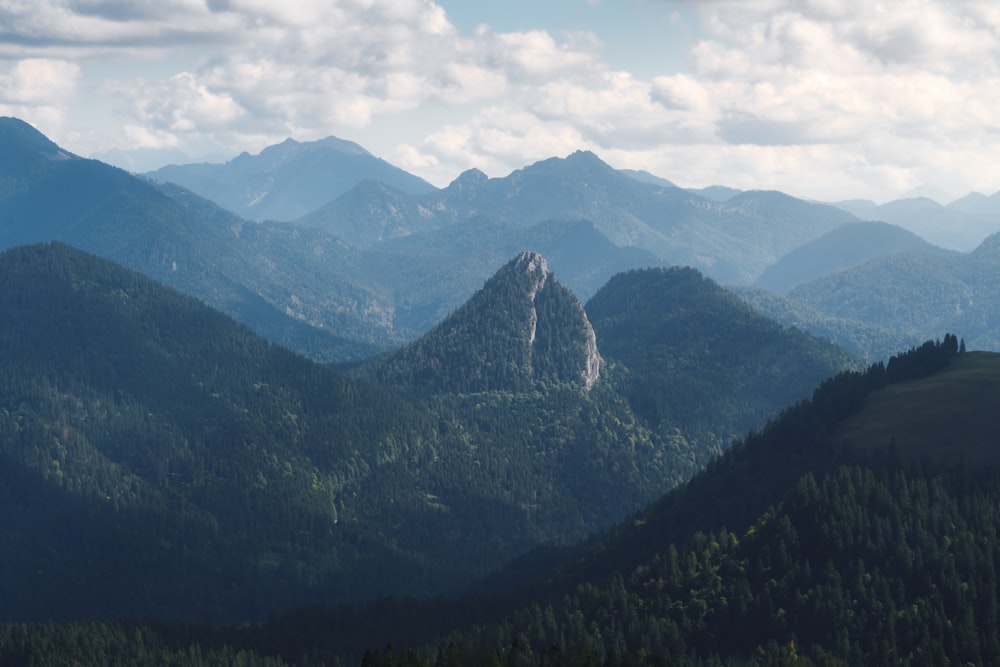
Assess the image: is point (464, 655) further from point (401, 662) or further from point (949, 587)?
point (949, 587)

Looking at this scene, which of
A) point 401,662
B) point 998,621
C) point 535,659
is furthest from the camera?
point 998,621

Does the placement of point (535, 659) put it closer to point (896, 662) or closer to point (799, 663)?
point (799, 663)

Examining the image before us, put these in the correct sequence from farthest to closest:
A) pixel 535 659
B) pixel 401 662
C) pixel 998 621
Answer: pixel 998 621 < pixel 535 659 < pixel 401 662

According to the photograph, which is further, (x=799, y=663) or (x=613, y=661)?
(x=799, y=663)

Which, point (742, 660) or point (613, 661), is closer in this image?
point (613, 661)

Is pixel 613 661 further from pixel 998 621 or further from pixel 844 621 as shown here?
pixel 998 621

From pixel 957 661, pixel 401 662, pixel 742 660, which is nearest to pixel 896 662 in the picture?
pixel 957 661

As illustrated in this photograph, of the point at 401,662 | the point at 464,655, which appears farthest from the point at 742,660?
the point at 401,662

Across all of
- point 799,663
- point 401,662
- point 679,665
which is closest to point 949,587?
point 799,663
